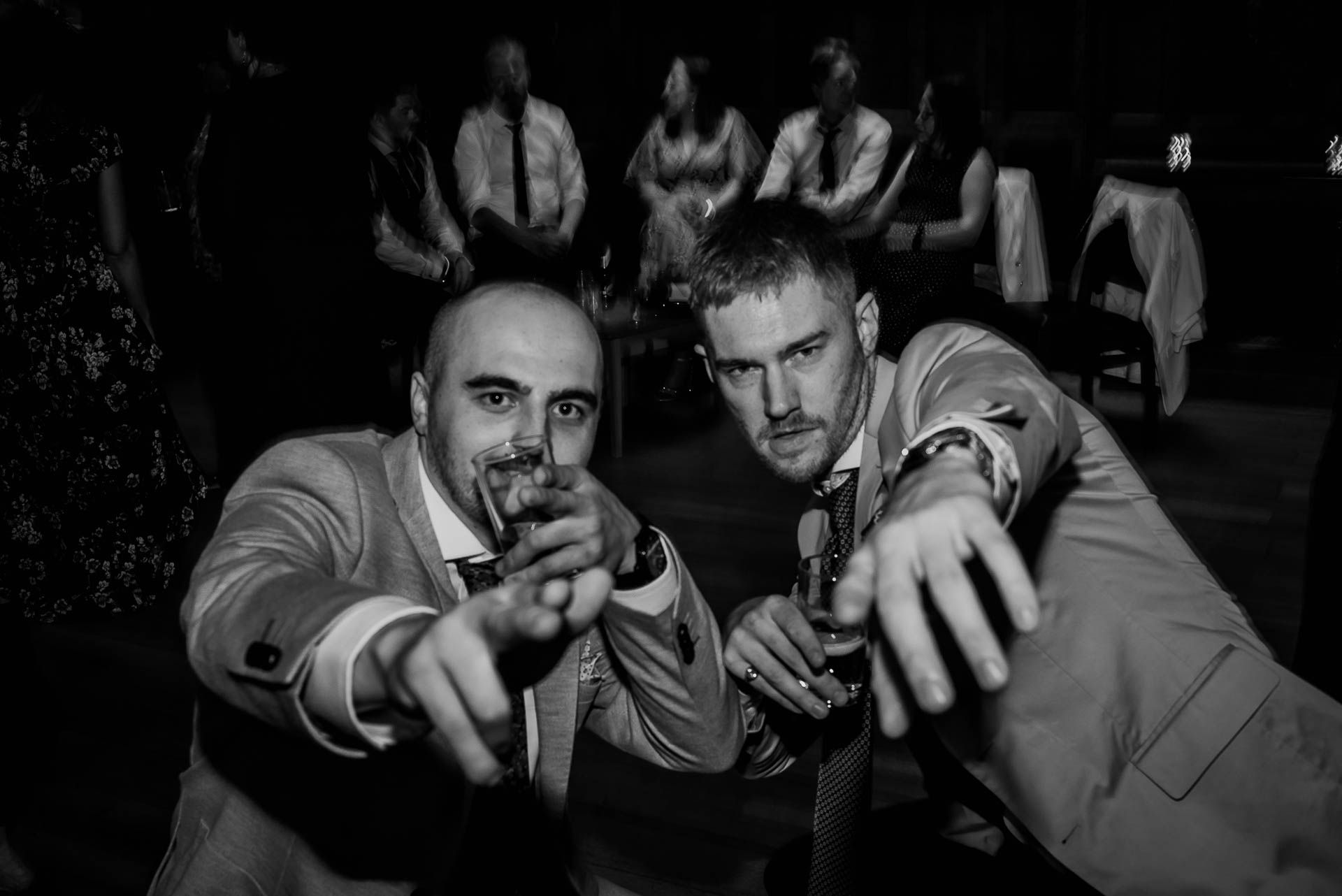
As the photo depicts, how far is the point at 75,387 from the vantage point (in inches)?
139

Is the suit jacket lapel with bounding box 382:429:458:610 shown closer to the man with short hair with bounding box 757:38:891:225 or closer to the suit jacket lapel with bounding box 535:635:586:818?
the suit jacket lapel with bounding box 535:635:586:818

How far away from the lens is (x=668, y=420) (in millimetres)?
6594

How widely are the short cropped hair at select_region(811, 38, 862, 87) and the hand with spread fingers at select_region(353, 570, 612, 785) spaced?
205 inches

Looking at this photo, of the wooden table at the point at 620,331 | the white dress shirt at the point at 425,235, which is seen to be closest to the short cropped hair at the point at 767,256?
the white dress shirt at the point at 425,235

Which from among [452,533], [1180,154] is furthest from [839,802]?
[1180,154]

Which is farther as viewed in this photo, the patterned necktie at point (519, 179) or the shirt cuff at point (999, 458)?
the patterned necktie at point (519, 179)

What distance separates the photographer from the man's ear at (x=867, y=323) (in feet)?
7.22

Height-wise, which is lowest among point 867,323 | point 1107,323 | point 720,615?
point 720,615

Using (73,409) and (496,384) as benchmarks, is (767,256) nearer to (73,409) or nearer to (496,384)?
(496,384)

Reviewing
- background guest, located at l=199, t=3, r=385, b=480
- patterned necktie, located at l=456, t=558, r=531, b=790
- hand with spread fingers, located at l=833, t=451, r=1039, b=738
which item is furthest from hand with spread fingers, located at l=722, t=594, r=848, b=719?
background guest, located at l=199, t=3, r=385, b=480

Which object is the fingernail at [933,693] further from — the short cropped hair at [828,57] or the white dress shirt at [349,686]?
the short cropped hair at [828,57]

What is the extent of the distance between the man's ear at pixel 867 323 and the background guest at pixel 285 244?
196 cm

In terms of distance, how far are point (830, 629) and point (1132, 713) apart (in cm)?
38

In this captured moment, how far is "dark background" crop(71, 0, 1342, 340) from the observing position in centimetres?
752
